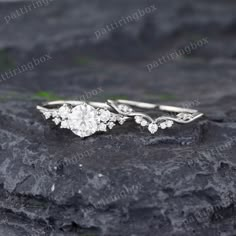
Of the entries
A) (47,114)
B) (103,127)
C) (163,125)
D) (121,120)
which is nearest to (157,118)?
(163,125)

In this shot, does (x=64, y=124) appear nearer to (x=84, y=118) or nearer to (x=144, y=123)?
(x=84, y=118)

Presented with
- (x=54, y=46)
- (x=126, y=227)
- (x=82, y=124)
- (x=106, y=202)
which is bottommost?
(x=126, y=227)

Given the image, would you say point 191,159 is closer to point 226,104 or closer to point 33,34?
point 226,104

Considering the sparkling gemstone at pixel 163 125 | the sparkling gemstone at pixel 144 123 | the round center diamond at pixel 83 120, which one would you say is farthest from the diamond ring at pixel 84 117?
the sparkling gemstone at pixel 163 125

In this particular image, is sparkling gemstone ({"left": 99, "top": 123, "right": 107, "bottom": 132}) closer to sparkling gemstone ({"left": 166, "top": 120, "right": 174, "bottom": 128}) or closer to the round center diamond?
the round center diamond

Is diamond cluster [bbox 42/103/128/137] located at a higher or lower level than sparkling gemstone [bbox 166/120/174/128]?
higher

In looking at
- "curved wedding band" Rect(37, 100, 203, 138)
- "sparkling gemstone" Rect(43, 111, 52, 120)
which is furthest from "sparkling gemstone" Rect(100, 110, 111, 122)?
"sparkling gemstone" Rect(43, 111, 52, 120)

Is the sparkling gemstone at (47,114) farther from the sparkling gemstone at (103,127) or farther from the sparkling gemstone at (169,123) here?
the sparkling gemstone at (169,123)

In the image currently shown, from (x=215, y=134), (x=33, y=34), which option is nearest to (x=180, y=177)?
(x=215, y=134)
